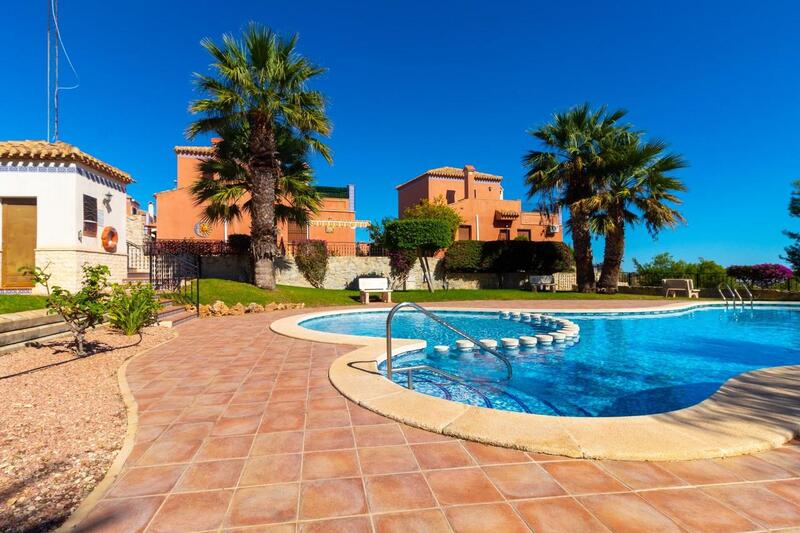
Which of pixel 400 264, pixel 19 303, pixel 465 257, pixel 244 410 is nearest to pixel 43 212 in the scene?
pixel 19 303

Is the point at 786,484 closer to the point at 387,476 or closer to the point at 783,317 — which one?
the point at 387,476

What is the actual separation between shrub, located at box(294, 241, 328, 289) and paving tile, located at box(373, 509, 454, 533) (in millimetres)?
18411

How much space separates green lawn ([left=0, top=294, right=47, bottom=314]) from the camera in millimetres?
6854

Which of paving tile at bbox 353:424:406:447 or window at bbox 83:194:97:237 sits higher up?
window at bbox 83:194:97:237

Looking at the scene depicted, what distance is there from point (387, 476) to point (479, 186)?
112ft

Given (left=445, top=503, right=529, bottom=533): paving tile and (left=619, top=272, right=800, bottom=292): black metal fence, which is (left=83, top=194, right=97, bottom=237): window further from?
(left=619, top=272, right=800, bottom=292): black metal fence

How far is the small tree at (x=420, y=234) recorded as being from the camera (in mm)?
19562

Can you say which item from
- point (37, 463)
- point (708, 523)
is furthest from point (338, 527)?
point (37, 463)

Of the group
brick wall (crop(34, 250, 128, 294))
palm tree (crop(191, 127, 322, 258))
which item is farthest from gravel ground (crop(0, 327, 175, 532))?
palm tree (crop(191, 127, 322, 258))

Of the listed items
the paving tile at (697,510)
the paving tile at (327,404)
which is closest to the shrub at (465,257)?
the paving tile at (327,404)

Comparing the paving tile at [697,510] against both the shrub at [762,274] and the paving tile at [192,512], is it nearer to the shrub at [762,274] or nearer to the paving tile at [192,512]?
the paving tile at [192,512]

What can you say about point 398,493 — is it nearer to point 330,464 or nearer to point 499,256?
point 330,464

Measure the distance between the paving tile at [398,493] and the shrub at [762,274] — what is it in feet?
76.2

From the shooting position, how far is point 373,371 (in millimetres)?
4684
